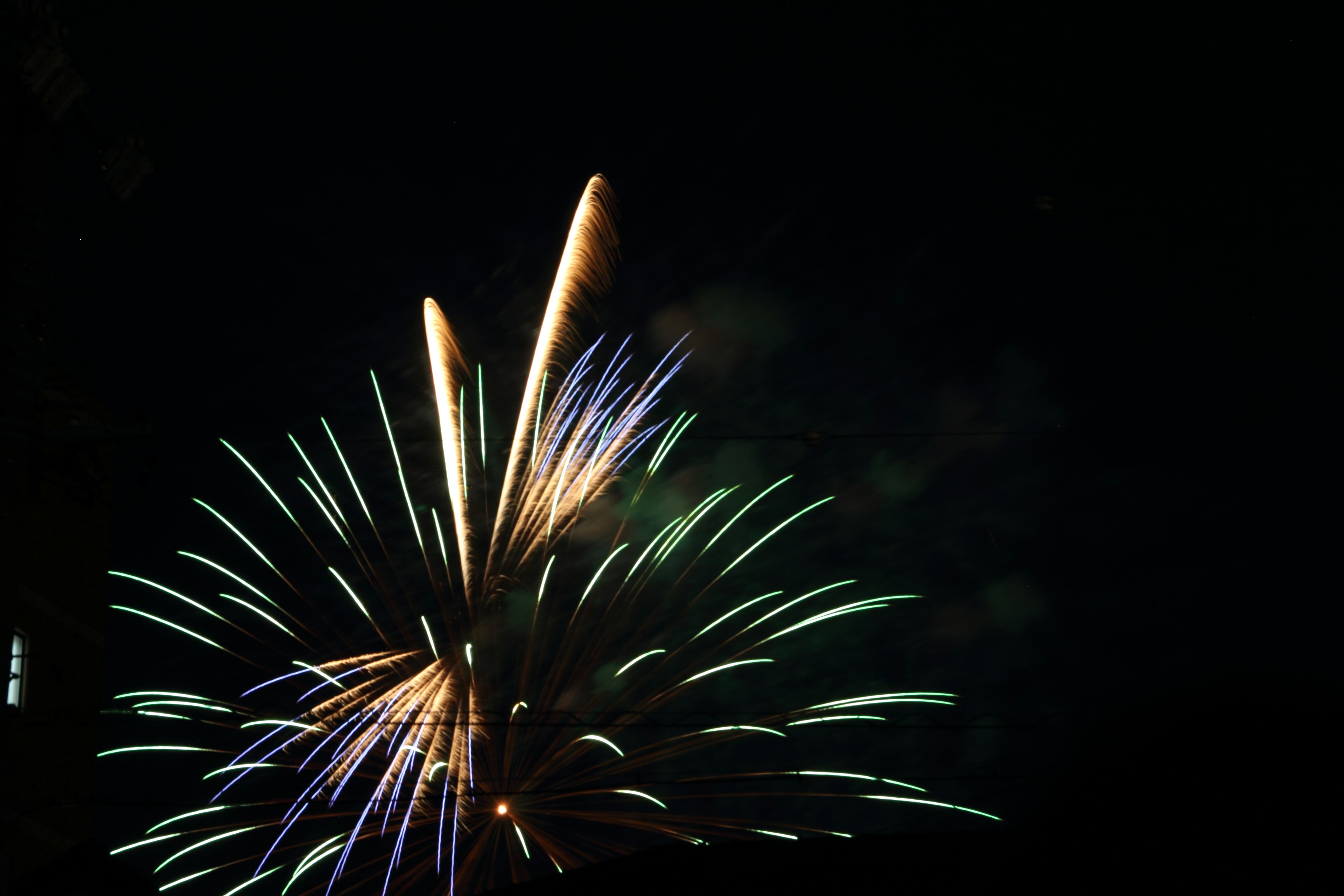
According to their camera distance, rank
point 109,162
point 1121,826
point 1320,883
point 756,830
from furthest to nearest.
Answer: point 756,830 < point 109,162 < point 1121,826 < point 1320,883

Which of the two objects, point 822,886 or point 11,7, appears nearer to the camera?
point 11,7

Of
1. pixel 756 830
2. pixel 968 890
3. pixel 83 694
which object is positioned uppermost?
pixel 83 694

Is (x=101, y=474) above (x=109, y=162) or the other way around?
the other way around

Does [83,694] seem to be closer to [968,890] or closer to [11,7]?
[11,7]

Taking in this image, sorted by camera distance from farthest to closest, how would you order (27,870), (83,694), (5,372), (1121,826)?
(83,694) < (27,870) < (5,372) < (1121,826)

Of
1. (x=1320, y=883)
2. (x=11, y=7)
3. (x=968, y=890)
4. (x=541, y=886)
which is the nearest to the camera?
(x=1320, y=883)

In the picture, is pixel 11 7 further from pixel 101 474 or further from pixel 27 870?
pixel 27 870

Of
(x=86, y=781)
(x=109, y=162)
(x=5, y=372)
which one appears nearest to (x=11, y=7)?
(x=109, y=162)

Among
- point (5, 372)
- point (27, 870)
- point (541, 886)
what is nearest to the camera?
point (5, 372)

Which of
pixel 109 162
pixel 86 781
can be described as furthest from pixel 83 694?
pixel 109 162
